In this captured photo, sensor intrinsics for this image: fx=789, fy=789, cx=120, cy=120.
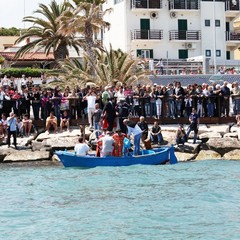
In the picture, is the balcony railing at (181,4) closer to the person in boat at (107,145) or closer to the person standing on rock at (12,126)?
the person standing on rock at (12,126)

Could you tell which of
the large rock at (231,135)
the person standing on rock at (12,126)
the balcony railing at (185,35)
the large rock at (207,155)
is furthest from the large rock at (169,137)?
the balcony railing at (185,35)

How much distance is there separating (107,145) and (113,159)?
2.07 ft

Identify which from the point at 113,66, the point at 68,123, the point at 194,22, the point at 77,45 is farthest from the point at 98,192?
the point at 194,22

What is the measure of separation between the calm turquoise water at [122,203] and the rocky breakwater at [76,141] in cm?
265

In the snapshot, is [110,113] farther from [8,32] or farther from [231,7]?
[8,32]

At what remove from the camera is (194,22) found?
67.1m

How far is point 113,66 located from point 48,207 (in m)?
21.8

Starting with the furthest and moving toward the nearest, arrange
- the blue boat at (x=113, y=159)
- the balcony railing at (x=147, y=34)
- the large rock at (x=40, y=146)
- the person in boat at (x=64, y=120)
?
the balcony railing at (x=147, y=34), the person in boat at (x=64, y=120), the large rock at (x=40, y=146), the blue boat at (x=113, y=159)

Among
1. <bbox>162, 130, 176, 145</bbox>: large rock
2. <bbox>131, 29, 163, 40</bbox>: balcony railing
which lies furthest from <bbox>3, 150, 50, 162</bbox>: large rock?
<bbox>131, 29, 163, 40</bbox>: balcony railing

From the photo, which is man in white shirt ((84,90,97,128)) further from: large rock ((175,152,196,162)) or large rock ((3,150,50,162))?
large rock ((175,152,196,162))

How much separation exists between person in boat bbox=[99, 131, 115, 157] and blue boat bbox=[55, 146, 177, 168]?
372 mm

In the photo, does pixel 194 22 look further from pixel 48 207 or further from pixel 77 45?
pixel 48 207

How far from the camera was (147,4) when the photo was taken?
2566 inches

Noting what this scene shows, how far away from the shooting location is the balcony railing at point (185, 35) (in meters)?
65.8
